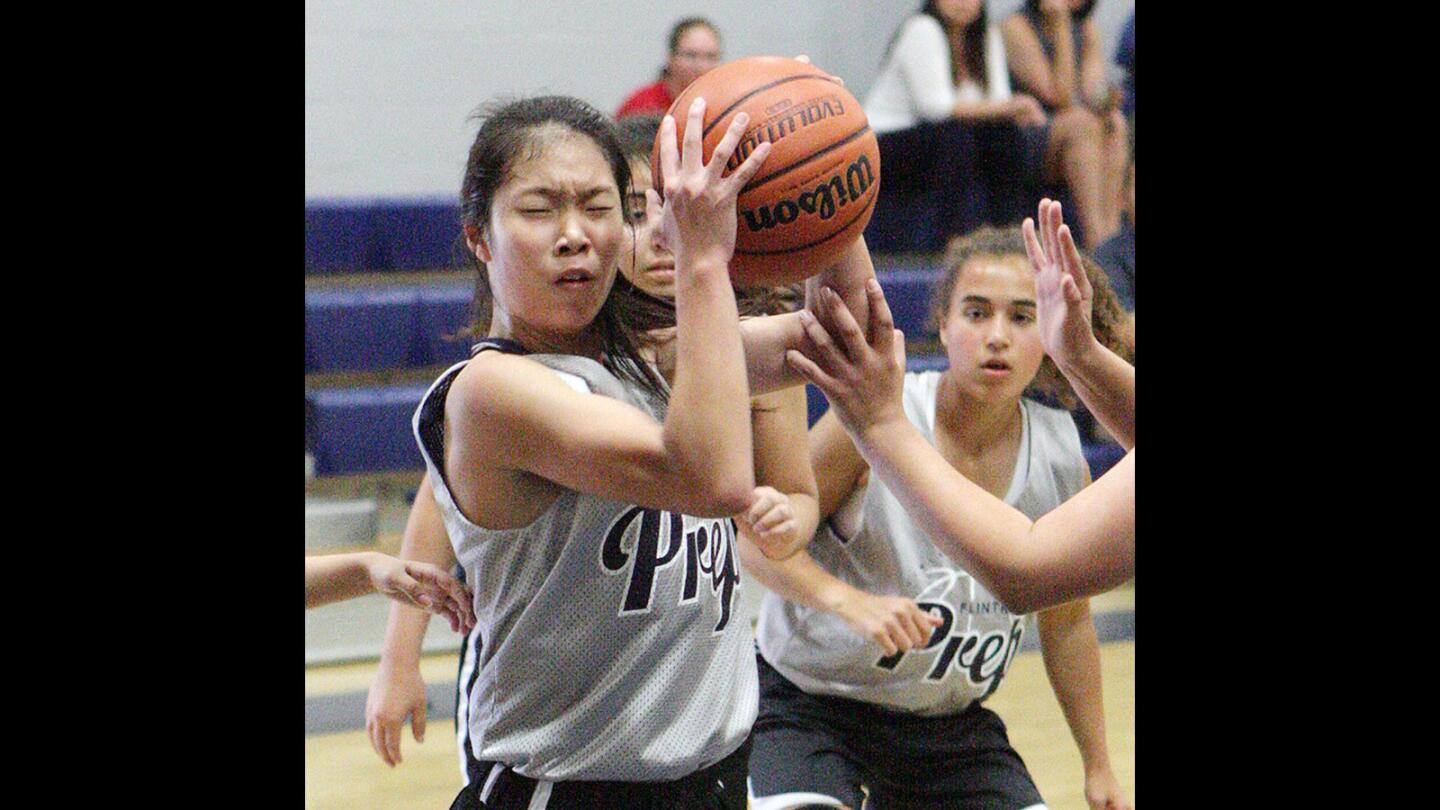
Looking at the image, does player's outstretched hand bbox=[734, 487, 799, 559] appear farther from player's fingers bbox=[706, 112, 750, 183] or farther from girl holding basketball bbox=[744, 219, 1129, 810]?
player's fingers bbox=[706, 112, 750, 183]

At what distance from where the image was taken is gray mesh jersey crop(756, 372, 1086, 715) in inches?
87.9

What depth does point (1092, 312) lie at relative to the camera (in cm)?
226

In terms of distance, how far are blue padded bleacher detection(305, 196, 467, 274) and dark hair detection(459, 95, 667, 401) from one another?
366 centimetres

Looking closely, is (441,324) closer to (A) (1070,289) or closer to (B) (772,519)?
(B) (772,519)

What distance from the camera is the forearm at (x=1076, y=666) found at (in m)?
2.29

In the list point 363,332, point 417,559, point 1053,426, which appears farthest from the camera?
point 363,332

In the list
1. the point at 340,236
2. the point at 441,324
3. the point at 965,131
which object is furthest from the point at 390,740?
the point at 965,131

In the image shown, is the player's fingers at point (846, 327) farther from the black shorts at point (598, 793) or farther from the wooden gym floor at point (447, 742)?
the wooden gym floor at point (447, 742)

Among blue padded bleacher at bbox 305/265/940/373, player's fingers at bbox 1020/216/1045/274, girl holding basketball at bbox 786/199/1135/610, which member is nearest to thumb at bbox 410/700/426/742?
girl holding basketball at bbox 786/199/1135/610

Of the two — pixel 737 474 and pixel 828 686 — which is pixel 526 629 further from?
pixel 828 686

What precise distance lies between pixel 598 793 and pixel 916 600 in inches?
30.0

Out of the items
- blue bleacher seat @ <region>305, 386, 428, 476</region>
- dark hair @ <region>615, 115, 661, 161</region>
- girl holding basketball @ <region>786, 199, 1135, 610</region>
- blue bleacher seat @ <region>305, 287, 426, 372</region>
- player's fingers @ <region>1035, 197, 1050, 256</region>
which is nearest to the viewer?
girl holding basketball @ <region>786, 199, 1135, 610</region>
